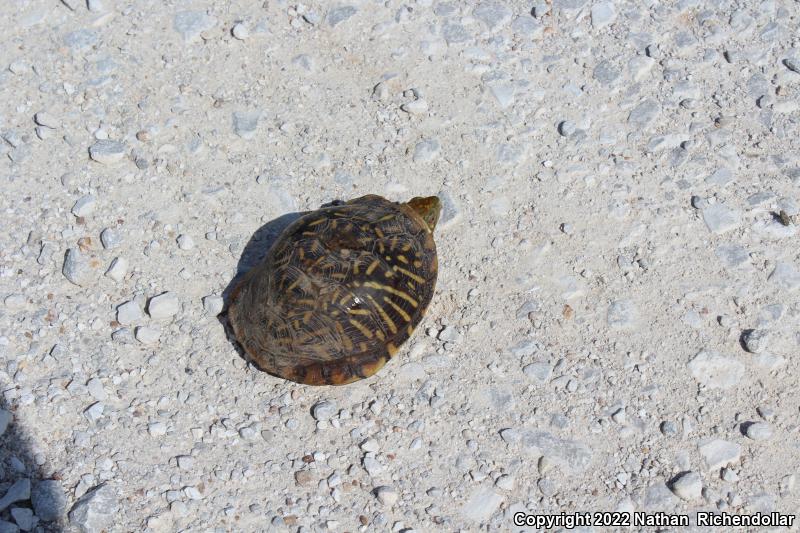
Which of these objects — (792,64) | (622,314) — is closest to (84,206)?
(622,314)

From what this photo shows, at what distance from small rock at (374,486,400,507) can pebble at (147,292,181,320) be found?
144 centimetres

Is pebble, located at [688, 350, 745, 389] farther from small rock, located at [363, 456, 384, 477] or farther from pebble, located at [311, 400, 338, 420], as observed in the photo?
pebble, located at [311, 400, 338, 420]

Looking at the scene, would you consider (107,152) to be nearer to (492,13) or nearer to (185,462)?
(185,462)

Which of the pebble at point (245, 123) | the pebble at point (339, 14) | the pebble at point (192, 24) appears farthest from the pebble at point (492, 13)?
the pebble at point (192, 24)

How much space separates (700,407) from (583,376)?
55 cm

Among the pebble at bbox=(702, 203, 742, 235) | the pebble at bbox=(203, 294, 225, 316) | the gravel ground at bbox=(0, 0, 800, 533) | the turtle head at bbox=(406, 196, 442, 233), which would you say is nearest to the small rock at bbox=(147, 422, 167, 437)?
the gravel ground at bbox=(0, 0, 800, 533)

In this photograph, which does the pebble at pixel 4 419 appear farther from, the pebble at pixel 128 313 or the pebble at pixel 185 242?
the pebble at pixel 185 242

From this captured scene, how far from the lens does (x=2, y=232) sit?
4609mm

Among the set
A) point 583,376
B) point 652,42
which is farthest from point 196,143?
point 652,42

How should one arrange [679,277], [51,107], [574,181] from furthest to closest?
[51,107], [574,181], [679,277]

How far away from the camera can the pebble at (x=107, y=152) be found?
487cm

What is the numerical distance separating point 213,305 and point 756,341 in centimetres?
269

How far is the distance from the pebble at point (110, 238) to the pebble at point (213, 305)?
648 mm

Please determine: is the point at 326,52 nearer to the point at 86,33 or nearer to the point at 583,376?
the point at 86,33
